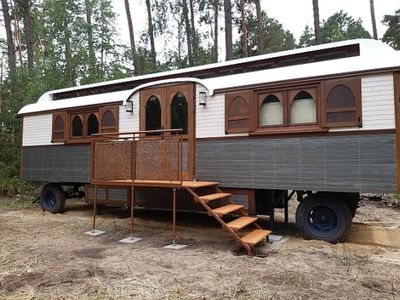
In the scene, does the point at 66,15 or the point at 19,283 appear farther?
the point at 66,15

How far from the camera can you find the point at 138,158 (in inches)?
247

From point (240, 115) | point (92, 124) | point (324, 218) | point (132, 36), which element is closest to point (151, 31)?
point (132, 36)

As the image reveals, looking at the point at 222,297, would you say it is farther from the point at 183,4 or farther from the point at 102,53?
the point at 183,4

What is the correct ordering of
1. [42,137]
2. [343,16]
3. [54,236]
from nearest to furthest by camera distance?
[54,236] < [42,137] < [343,16]

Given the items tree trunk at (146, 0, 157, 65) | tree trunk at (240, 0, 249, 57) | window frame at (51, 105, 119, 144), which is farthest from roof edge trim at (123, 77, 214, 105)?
tree trunk at (240, 0, 249, 57)

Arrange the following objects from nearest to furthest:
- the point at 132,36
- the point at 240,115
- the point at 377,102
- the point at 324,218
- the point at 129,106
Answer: the point at 377,102
the point at 324,218
the point at 240,115
the point at 129,106
the point at 132,36

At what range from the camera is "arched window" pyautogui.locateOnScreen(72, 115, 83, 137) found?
27.9 ft

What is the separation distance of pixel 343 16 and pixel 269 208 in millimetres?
25220

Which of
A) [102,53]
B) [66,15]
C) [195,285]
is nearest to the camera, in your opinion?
[195,285]

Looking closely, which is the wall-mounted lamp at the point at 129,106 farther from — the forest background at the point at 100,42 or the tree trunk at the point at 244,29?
the tree trunk at the point at 244,29

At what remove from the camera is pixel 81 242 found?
589cm

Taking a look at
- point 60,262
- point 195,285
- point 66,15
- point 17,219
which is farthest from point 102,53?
point 195,285

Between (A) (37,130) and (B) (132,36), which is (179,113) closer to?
(A) (37,130)

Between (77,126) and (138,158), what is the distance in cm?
303
